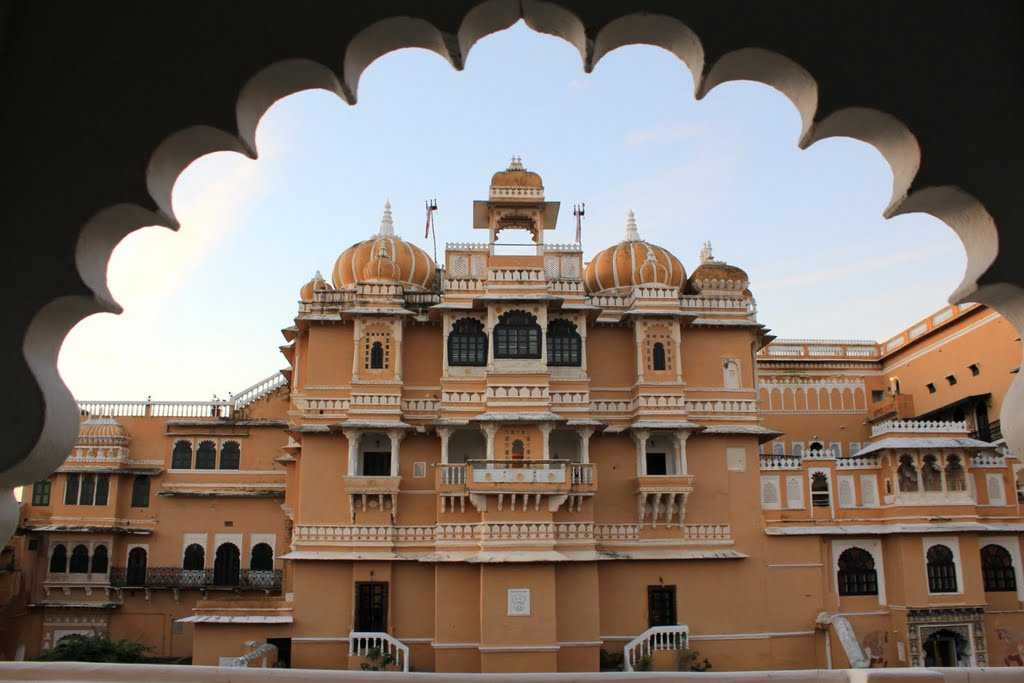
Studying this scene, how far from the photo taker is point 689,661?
69.8 ft

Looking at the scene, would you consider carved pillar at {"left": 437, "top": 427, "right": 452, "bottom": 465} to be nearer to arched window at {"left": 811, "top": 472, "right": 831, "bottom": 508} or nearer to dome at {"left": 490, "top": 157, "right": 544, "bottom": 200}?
dome at {"left": 490, "top": 157, "right": 544, "bottom": 200}

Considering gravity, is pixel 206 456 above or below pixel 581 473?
above

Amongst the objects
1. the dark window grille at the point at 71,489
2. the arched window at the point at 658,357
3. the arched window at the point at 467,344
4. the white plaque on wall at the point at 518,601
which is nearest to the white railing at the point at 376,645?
the white plaque on wall at the point at 518,601

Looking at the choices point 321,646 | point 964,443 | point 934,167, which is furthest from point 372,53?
point 964,443

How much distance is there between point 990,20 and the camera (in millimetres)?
3230

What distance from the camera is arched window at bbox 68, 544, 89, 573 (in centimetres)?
2931

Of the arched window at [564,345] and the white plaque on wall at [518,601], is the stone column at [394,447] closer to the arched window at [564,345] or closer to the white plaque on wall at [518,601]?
the white plaque on wall at [518,601]

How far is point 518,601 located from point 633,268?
9938 mm

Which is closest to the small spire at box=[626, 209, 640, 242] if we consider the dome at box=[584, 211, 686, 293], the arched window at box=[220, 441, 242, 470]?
→ the dome at box=[584, 211, 686, 293]

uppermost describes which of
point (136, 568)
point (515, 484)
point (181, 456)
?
point (181, 456)

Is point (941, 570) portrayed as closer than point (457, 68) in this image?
No

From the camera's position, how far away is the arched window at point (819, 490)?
24.4 meters

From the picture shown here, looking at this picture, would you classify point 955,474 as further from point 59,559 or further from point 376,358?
point 59,559

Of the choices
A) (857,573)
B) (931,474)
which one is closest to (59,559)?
(857,573)
